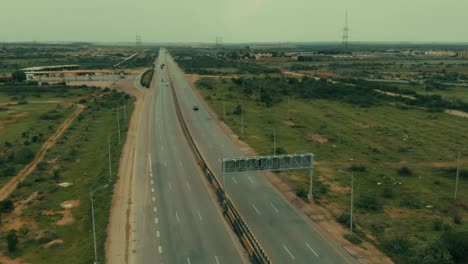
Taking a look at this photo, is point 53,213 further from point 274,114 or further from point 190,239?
point 274,114

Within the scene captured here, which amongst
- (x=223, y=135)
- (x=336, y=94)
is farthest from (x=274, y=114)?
(x=336, y=94)

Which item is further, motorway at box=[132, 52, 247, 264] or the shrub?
the shrub

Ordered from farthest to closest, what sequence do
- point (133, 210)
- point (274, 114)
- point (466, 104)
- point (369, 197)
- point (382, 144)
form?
point (466, 104) → point (274, 114) → point (382, 144) → point (369, 197) → point (133, 210)

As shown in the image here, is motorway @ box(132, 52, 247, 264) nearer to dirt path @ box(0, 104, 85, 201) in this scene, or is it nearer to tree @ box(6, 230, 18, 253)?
tree @ box(6, 230, 18, 253)

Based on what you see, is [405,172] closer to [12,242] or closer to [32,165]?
[12,242]

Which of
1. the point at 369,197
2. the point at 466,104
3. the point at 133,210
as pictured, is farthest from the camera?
the point at 466,104

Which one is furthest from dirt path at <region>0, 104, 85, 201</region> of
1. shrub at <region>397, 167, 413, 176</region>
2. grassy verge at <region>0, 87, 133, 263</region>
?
shrub at <region>397, 167, 413, 176</region>
